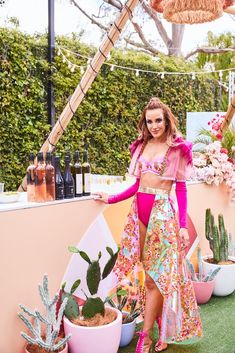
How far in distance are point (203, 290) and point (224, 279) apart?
0.80ft

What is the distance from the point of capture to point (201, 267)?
137 inches

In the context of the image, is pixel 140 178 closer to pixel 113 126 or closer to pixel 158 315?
pixel 158 315

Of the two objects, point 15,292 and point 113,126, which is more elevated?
point 113,126

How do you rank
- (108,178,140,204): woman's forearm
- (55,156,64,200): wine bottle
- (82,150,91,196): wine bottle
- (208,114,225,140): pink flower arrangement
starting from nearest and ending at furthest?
(55,156,64,200): wine bottle < (82,150,91,196): wine bottle < (108,178,140,204): woman's forearm < (208,114,225,140): pink flower arrangement

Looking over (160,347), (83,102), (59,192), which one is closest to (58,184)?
(59,192)

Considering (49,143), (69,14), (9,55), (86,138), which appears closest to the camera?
(49,143)

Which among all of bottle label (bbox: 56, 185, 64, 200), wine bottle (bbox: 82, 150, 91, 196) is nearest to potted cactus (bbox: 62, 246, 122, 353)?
bottle label (bbox: 56, 185, 64, 200)

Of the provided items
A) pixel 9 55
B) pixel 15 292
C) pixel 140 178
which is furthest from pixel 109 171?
pixel 15 292

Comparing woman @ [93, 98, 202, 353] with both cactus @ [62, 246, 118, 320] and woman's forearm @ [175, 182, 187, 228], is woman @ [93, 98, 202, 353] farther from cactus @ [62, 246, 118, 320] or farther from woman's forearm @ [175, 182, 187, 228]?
cactus @ [62, 246, 118, 320]

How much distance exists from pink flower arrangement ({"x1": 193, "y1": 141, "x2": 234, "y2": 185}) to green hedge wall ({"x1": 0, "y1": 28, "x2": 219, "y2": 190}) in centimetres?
193

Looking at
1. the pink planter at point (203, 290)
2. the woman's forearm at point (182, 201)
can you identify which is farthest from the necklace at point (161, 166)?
the pink planter at point (203, 290)

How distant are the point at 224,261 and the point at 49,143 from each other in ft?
5.35

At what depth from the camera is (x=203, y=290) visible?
3348 millimetres

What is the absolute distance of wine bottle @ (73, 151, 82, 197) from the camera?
8.55 feet
